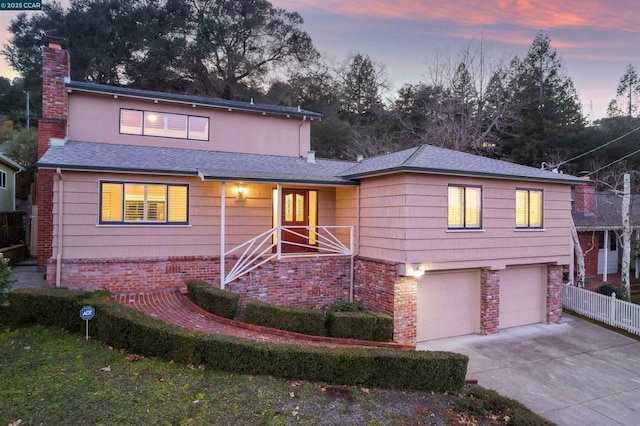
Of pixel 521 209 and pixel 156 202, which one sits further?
pixel 521 209

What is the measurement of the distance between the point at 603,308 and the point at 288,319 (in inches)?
421

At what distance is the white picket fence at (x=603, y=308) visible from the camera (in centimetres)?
1167

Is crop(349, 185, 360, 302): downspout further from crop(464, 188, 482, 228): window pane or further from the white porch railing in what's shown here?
crop(464, 188, 482, 228): window pane

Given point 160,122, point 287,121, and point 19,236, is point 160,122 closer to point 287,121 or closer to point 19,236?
point 287,121

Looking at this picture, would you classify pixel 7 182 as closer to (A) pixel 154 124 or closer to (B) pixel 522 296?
(A) pixel 154 124

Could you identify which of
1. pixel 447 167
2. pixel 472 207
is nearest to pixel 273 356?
pixel 447 167

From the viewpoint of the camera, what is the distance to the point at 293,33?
30.6m

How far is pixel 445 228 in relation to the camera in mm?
10203

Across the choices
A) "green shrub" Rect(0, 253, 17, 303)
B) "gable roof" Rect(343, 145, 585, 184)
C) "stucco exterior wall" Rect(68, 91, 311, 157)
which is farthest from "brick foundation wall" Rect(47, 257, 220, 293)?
"gable roof" Rect(343, 145, 585, 184)

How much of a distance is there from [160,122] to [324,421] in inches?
421

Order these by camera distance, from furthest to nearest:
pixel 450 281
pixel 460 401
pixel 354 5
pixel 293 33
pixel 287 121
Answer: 1. pixel 293 33
2. pixel 354 5
3. pixel 287 121
4. pixel 450 281
5. pixel 460 401

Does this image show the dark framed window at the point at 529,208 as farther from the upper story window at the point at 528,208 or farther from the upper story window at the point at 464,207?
the upper story window at the point at 464,207

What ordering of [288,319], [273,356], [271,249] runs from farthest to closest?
[271,249], [288,319], [273,356]

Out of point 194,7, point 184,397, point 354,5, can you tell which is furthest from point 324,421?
point 194,7
